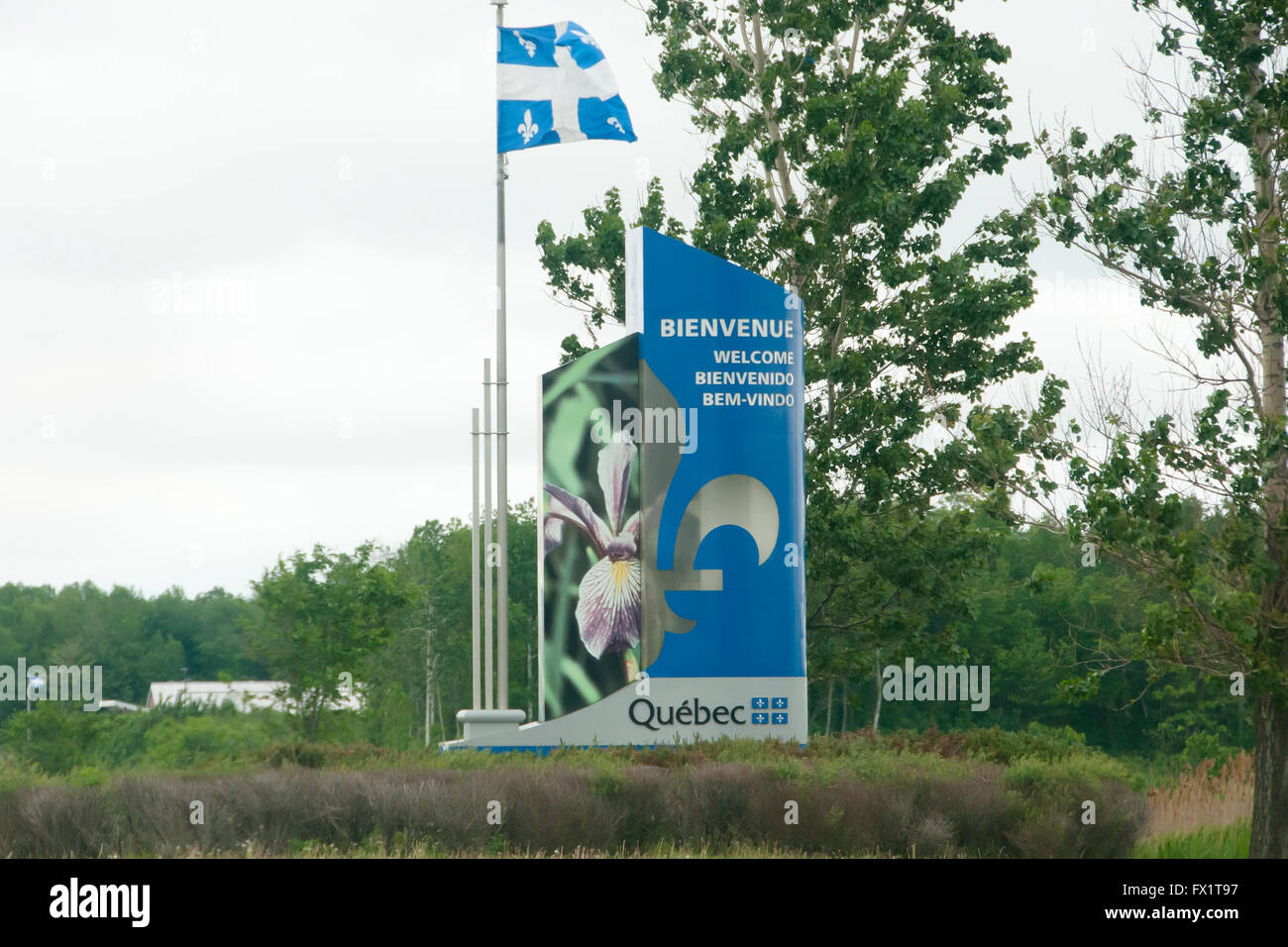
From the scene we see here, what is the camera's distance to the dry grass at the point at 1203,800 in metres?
16.1

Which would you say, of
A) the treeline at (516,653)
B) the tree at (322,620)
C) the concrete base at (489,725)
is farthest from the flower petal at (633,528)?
the treeline at (516,653)

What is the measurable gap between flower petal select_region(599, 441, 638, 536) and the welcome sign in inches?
0.7

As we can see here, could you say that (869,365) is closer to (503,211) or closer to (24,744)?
(503,211)

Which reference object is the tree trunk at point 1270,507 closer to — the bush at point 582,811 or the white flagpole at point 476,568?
the bush at point 582,811

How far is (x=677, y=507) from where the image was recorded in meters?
16.3

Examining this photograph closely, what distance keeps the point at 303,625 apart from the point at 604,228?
1211cm

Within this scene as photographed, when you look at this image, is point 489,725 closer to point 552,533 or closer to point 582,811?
point 552,533

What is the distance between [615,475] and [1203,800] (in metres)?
Answer: 8.96

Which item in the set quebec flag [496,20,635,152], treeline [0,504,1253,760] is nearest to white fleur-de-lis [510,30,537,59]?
quebec flag [496,20,635,152]

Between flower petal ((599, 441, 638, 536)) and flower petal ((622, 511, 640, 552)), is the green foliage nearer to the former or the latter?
flower petal ((622, 511, 640, 552))

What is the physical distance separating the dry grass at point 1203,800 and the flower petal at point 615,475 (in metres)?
6.64

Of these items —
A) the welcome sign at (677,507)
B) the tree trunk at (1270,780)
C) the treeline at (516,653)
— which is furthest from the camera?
the treeline at (516,653)

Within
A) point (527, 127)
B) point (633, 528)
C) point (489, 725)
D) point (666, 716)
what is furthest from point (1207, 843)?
point (527, 127)

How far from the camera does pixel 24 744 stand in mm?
42219
